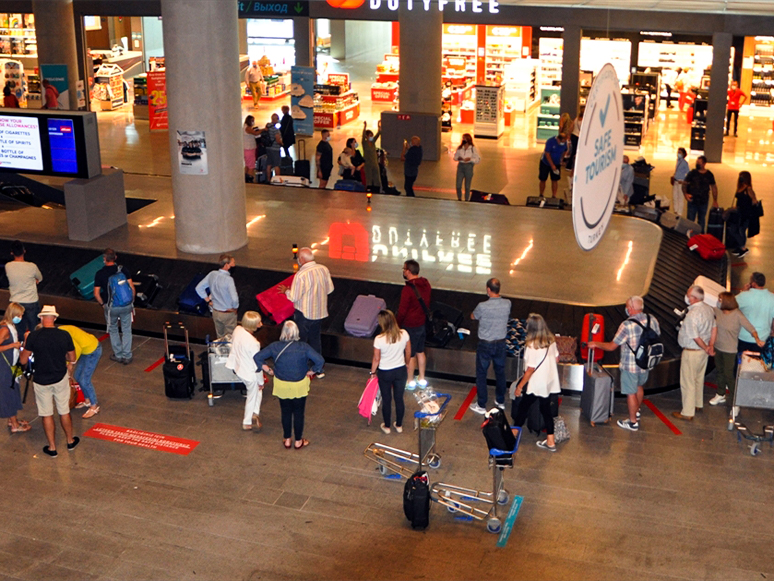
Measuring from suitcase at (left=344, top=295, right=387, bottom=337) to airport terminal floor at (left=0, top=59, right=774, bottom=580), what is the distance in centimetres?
53

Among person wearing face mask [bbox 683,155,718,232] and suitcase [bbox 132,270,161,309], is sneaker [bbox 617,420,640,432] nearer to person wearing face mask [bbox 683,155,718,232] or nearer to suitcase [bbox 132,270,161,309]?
suitcase [bbox 132,270,161,309]

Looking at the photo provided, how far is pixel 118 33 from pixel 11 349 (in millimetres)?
38375

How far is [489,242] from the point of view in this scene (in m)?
15.5

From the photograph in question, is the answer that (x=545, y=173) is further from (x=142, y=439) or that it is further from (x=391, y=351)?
(x=142, y=439)

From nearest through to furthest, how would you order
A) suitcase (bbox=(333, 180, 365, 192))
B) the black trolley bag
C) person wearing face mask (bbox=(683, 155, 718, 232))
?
the black trolley bag < person wearing face mask (bbox=(683, 155, 718, 232)) < suitcase (bbox=(333, 180, 365, 192))

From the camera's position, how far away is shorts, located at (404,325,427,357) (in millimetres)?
10961

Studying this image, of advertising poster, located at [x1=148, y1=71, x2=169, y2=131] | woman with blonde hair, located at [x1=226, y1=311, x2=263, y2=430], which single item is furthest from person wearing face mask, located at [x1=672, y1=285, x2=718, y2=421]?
advertising poster, located at [x1=148, y1=71, x2=169, y2=131]

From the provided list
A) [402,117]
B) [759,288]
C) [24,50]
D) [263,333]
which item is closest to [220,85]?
[263,333]

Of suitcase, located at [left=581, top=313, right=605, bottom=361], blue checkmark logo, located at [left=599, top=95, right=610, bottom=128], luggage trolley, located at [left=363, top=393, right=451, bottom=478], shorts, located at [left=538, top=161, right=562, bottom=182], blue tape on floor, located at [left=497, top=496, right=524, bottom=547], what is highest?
blue checkmark logo, located at [left=599, top=95, right=610, bottom=128]

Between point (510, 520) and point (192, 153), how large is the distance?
7765 mm

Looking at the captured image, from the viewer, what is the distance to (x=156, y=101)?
28.2 m

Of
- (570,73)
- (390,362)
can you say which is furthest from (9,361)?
(570,73)

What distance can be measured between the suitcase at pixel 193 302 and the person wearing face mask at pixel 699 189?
9.08 m

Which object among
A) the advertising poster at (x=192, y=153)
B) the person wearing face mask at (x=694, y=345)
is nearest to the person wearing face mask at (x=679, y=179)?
the person wearing face mask at (x=694, y=345)
